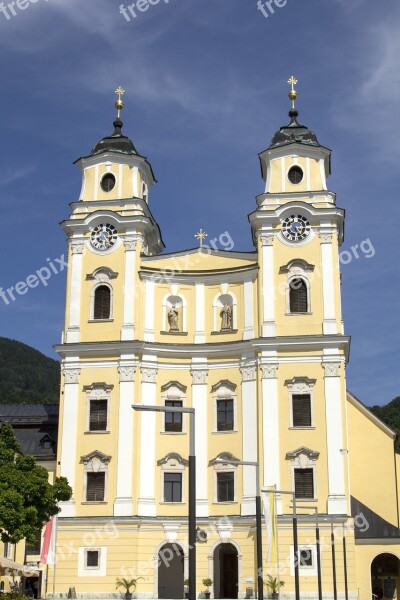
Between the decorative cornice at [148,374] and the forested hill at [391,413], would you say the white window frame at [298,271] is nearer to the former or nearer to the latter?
the decorative cornice at [148,374]

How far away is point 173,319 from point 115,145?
41.9ft

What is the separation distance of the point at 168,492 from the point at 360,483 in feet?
39.2

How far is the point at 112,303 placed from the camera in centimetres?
5272

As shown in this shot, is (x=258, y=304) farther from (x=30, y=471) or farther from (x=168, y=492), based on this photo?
(x=30, y=471)

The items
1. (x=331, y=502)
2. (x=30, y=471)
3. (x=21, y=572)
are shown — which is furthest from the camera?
(x=331, y=502)

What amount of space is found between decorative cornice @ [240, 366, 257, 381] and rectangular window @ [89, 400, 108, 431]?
8.55 metres

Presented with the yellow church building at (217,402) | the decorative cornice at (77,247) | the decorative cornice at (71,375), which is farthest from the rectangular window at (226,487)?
the decorative cornice at (77,247)

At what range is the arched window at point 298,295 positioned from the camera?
51.2 meters

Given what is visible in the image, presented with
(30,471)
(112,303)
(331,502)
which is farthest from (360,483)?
(30,471)

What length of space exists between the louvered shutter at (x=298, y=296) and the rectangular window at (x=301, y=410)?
5.34 metres

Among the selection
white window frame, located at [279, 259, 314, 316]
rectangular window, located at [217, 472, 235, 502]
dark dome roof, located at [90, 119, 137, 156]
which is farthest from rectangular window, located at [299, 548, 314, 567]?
dark dome roof, located at [90, 119, 137, 156]

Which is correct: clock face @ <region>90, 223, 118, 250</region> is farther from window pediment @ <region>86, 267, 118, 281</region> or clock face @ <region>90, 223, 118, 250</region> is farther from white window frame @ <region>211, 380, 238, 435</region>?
white window frame @ <region>211, 380, 238, 435</region>

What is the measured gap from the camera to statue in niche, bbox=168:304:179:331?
53344 mm

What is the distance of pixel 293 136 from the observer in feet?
181
